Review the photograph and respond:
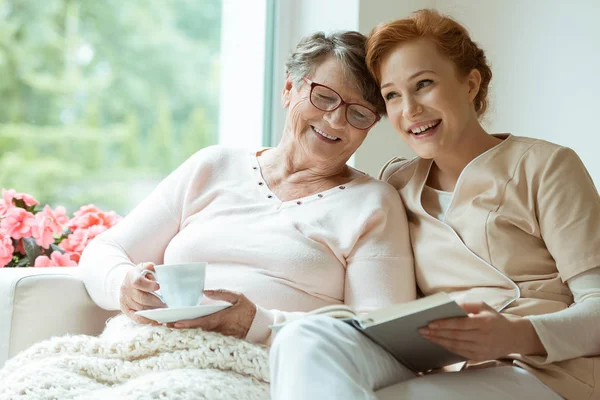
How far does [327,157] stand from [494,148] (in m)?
0.41

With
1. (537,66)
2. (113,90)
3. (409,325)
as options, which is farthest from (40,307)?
(537,66)

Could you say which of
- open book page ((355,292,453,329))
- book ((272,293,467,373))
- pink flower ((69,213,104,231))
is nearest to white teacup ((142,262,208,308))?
book ((272,293,467,373))

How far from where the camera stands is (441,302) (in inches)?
44.1

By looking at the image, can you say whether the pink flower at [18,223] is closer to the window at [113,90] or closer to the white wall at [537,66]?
the window at [113,90]

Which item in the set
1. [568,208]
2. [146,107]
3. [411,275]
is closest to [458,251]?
[411,275]

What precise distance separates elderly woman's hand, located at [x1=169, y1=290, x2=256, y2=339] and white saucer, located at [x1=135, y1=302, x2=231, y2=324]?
0.31ft

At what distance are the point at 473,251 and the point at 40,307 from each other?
39.2 inches

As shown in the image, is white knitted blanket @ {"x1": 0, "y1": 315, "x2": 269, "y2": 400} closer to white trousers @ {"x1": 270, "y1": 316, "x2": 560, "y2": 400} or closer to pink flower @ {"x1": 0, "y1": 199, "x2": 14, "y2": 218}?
white trousers @ {"x1": 270, "y1": 316, "x2": 560, "y2": 400}

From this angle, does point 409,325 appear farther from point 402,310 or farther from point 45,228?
point 45,228

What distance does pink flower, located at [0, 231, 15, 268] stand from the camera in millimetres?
2070

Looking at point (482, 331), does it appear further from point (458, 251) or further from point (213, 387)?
point (213, 387)

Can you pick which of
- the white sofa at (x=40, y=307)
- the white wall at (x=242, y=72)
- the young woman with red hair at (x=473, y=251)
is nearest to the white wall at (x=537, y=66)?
the young woman with red hair at (x=473, y=251)

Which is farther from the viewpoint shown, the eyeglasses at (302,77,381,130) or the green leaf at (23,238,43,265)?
the green leaf at (23,238,43,265)

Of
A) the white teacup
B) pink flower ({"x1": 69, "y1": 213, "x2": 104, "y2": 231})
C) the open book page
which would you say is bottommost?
pink flower ({"x1": 69, "y1": 213, "x2": 104, "y2": 231})
